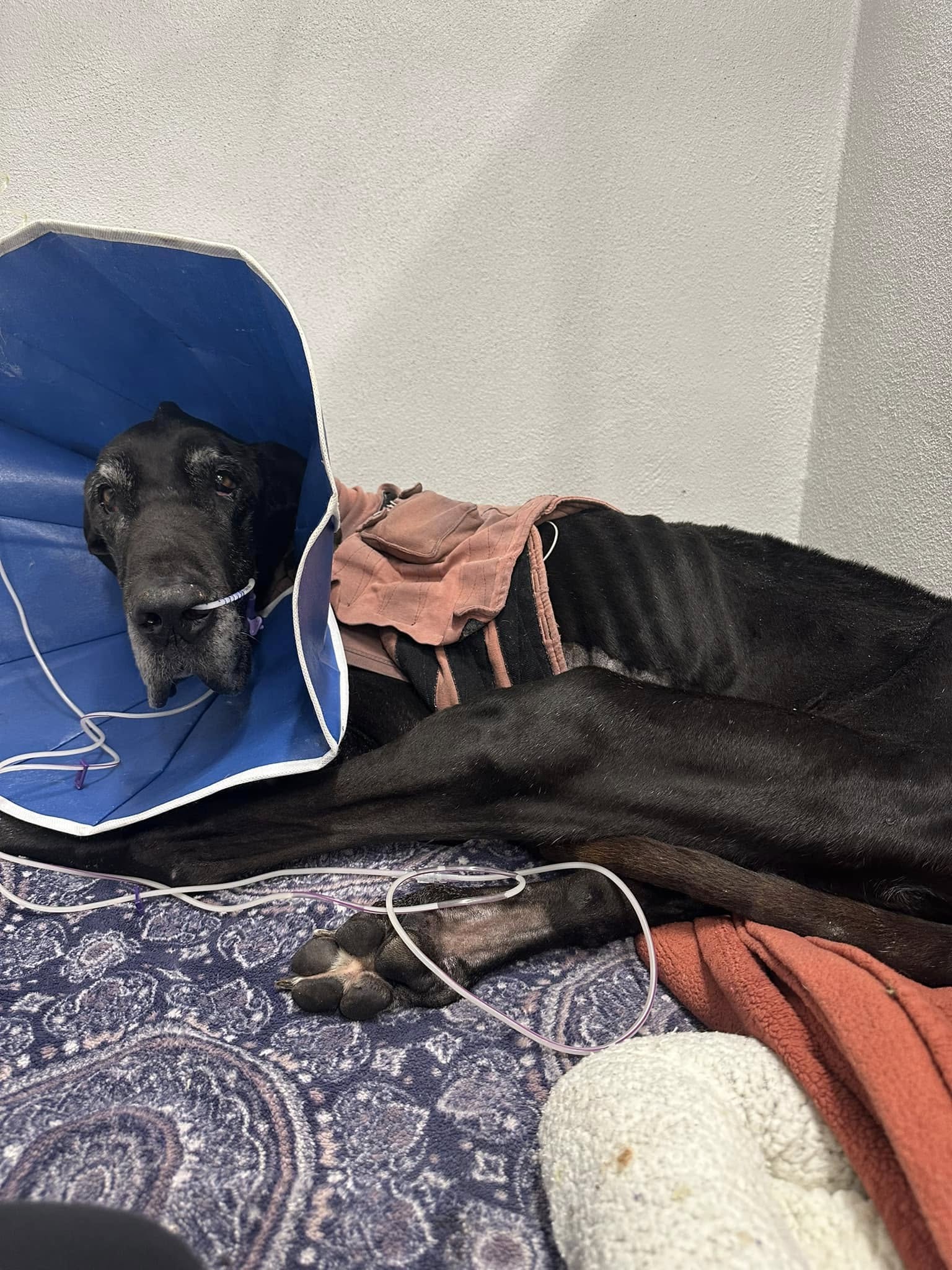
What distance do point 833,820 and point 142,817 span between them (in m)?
1.22

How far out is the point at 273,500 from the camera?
6.54ft

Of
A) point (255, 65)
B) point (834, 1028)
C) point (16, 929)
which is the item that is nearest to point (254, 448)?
point (16, 929)

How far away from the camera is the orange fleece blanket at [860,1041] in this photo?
0.88 meters

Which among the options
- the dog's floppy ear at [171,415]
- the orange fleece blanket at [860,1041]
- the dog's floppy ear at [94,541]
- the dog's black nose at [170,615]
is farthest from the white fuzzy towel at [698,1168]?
the dog's floppy ear at [171,415]

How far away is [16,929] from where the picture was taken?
148cm

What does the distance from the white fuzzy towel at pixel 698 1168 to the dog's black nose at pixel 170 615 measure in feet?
3.55

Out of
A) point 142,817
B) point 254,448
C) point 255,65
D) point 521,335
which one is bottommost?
point 142,817

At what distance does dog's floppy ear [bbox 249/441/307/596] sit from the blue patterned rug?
0.82 meters

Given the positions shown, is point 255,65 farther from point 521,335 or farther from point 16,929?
point 16,929

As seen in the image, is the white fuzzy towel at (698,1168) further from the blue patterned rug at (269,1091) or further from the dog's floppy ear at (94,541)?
the dog's floppy ear at (94,541)

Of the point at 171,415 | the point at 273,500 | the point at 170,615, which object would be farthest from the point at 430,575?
the point at 171,415

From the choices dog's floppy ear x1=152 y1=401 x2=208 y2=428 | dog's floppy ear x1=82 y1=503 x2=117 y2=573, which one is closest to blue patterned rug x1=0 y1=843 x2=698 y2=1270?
dog's floppy ear x1=82 y1=503 x2=117 y2=573

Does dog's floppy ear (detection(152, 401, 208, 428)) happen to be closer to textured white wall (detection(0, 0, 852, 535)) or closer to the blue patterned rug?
textured white wall (detection(0, 0, 852, 535))

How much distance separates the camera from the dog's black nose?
1.62 meters
